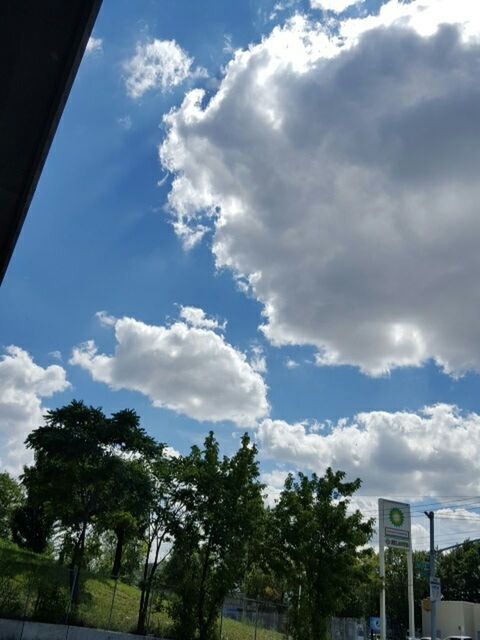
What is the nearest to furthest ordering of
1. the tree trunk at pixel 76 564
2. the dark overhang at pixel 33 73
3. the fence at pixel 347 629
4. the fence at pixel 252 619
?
1. the dark overhang at pixel 33 73
2. the tree trunk at pixel 76 564
3. the fence at pixel 252 619
4. the fence at pixel 347 629

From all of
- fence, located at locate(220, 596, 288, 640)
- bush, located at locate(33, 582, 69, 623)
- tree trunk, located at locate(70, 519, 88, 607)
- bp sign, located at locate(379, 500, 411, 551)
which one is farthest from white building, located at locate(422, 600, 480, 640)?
bush, located at locate(33, 582, 69, 623)

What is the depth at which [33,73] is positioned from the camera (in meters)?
5.24

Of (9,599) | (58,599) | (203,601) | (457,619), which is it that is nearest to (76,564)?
(58,599)

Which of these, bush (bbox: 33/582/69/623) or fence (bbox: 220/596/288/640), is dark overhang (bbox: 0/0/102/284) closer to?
bush (bbox: 33/582/69/623)

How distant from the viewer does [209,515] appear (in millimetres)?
25375

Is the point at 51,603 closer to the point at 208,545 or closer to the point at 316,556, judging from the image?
the point at 208,545

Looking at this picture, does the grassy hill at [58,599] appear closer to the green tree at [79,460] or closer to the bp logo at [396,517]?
the green tree at [79,460]

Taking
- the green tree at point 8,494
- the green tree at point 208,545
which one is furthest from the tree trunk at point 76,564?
the green tree at point 8,494

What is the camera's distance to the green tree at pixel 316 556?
27.6 meters

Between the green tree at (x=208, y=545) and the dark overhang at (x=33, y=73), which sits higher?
the dark overhang at (x=33, y=73)

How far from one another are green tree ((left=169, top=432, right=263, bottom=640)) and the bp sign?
16762mm

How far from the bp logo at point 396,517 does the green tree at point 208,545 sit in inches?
695

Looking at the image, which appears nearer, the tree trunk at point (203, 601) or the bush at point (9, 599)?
the bush at point (9, 599)

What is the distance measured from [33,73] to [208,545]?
2349 cm
